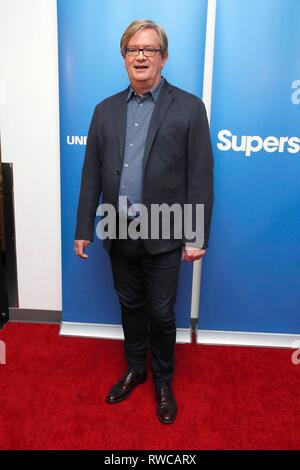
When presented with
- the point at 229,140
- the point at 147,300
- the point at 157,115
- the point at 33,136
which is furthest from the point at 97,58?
the point at 147,300

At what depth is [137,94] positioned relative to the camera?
1.78 meters

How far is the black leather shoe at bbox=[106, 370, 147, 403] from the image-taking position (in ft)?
6.66

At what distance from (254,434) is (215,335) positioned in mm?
831

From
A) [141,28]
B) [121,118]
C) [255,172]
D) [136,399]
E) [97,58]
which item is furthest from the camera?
[255,172]

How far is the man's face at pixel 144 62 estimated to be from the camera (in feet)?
5.41

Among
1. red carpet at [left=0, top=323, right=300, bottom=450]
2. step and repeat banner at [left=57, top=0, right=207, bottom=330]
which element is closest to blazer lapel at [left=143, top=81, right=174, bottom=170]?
step and repeat banner at [left=57, top=0, right=207, bottom=330]

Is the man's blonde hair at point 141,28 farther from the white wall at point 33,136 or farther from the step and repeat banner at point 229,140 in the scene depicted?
the white wall at point 33,136

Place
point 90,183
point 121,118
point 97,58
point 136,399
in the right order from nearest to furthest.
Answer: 1. point 121,118
2. point 90,183
3. point 136,399
4. point 97,58

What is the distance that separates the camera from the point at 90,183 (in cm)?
194

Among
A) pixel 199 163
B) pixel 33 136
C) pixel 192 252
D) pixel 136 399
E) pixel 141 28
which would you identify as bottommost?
pixel 136 399

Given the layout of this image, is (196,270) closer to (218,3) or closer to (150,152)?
(150,152)

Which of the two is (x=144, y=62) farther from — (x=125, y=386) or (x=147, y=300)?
(x=125, y=386)

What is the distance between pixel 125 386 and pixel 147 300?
50 cm

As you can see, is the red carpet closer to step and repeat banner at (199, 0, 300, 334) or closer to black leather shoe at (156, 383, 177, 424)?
black leather shoe at (156, 383, 177, 424)
